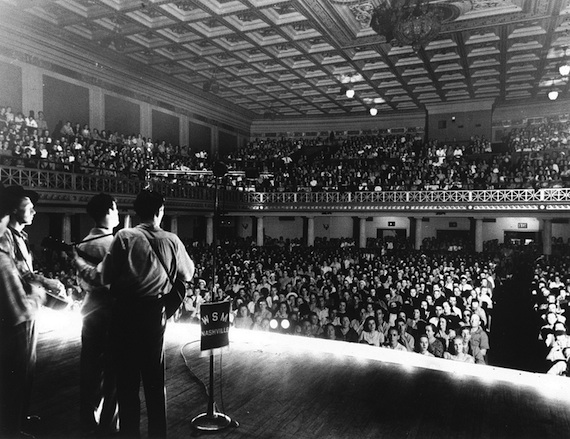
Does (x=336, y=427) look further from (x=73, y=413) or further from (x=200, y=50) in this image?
(x=200, y=50)

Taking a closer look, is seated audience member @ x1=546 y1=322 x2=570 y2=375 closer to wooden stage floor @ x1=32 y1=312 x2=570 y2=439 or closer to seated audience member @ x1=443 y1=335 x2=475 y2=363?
seated audience member @ x1=443 y1=335 x2=475 y2=363

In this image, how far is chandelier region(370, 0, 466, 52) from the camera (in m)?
12.0

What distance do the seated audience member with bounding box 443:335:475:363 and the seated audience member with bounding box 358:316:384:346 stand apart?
3.83 ft

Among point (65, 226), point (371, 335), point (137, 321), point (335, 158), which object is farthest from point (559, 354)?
point (335, 158)

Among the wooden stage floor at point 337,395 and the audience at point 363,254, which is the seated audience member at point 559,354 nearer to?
the audience at point 363,254

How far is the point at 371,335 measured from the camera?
25.6 ft

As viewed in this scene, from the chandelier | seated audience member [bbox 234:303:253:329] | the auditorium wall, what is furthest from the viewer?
the auditorium wall

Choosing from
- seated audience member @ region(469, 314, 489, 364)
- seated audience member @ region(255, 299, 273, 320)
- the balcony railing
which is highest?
the balcony railing

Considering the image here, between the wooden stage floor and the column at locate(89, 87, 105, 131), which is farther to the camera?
the column at locate(89, 87, 105, 131)

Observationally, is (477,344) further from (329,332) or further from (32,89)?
(32,89)

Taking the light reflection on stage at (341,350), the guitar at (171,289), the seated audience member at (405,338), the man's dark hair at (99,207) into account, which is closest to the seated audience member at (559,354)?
the seated audience member at (405,338)

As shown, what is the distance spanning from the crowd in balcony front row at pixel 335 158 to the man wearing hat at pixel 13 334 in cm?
1184

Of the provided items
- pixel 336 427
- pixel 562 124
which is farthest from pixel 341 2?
A: pixel 562 124

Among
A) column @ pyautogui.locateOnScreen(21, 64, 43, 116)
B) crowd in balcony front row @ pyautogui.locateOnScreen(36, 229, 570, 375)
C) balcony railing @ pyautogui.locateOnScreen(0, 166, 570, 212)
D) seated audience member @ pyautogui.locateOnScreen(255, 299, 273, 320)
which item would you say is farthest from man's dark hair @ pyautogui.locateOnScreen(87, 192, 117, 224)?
column @ pyautogui.locateOnScreen(21, 64, 43, 116)
